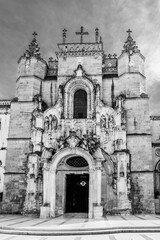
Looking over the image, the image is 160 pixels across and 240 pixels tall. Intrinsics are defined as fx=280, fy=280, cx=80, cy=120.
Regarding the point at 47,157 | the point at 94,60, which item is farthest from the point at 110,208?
the point at 94,60

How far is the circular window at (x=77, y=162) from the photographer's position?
22.1 meters

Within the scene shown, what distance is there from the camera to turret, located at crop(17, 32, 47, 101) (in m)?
24.8

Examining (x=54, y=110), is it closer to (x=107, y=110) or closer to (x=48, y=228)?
(x=107, y=110)

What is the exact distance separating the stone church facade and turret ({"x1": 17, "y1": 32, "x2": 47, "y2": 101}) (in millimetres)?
89

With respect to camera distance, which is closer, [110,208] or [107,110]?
[110,208]

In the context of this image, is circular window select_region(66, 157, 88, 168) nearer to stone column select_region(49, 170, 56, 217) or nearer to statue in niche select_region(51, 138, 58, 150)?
statue in niche select_region(51, 138, 58, 150)

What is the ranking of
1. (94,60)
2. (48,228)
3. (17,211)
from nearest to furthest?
(48,228), (17,211), (94,60)

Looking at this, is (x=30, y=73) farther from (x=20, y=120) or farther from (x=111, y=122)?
(x=111, y=122)

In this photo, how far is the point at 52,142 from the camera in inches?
901

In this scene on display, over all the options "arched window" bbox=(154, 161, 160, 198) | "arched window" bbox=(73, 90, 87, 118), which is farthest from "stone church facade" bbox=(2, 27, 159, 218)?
"arched window" bbox=(154, 161, 160, 198)

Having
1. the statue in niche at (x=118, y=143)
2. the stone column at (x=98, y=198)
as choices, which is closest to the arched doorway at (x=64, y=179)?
the stone column at (x=98, y=198)

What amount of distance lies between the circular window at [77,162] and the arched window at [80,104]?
3.95m

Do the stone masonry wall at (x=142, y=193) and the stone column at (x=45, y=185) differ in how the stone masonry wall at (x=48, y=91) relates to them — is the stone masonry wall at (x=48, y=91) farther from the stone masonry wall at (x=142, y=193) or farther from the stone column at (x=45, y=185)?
the stone masonry wall at (x=142, y=193)

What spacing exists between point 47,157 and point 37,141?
2464mm
